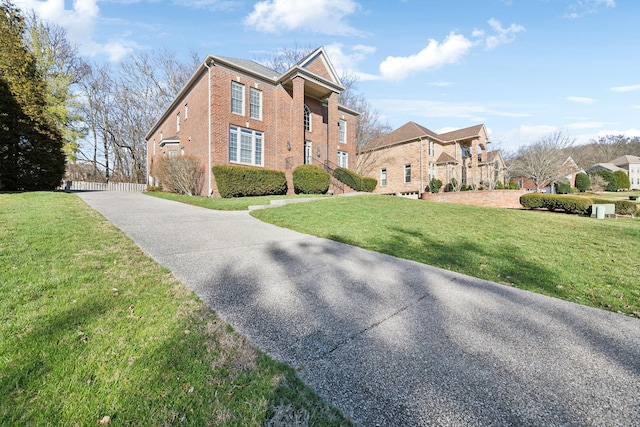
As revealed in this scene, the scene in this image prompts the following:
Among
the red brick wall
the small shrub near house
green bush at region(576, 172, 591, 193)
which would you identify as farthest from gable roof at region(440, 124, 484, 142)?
the small shrub near house

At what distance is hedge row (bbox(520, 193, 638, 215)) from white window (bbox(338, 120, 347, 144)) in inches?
502

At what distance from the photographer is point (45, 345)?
6.56 ft

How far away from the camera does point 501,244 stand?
6.09 m

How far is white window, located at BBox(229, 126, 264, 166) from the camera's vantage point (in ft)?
51.9

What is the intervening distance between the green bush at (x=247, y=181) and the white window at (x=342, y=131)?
7.87 m

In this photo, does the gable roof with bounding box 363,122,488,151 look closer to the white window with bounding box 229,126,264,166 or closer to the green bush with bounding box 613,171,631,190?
the white window with bounding box 229,126,264,166

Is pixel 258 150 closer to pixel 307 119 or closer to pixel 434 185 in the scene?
pixel 307 119

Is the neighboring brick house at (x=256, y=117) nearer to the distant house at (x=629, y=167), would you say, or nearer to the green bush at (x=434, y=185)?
the green bush at (x=434, y=185)

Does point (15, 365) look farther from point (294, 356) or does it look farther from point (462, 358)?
point (462, 358)

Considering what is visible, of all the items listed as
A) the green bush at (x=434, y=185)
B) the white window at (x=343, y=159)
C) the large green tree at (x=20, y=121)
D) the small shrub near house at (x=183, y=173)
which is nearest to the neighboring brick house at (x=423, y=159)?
the green bush at (x=434, y=185)

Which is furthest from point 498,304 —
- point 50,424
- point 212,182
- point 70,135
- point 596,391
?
point 70,135

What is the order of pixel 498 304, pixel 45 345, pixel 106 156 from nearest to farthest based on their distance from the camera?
pixel 45 345, pixel 498 304, pixel 106 156

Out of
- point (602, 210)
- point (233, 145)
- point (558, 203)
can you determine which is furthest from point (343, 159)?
point (602, 210)

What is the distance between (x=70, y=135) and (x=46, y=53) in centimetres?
650
